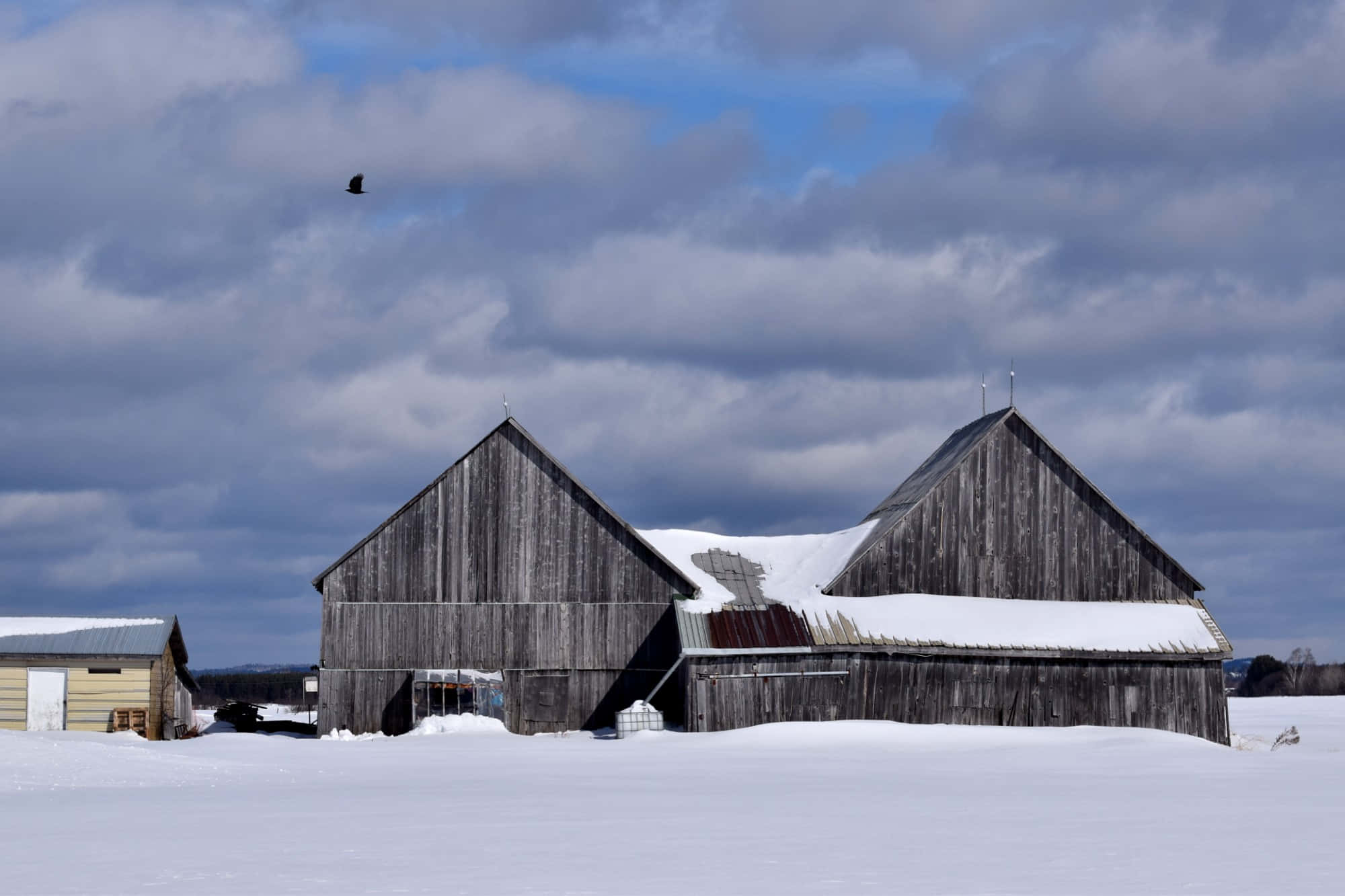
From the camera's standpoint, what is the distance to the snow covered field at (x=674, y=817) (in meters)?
17.1

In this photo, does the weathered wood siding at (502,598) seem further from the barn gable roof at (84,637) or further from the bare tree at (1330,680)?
the bare tree at (1330,680)

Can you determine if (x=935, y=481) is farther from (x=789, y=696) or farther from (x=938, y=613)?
(x=789, y=696)

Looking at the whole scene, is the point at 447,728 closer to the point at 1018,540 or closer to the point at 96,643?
the point at 96,643

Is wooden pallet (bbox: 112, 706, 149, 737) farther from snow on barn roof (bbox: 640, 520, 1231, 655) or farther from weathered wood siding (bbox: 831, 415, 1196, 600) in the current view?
weathered wood siding (bbox: 831, 415, 1196, 600)

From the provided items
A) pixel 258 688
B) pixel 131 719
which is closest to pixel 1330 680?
pixel 258 688

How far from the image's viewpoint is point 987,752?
3866 cm

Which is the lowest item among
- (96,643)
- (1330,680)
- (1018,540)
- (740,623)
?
(1330,680)

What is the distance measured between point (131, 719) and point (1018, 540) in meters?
29.0

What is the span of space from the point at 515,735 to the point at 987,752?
14086mm

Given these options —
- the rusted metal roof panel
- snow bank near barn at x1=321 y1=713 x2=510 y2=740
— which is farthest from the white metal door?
the rusted metal roof panel

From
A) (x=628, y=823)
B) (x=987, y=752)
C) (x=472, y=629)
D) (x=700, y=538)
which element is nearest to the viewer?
(x=628, y=823)

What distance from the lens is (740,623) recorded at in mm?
44500

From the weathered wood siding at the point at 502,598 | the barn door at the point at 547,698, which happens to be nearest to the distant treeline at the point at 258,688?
the weathered wood siding at the point at 502,598

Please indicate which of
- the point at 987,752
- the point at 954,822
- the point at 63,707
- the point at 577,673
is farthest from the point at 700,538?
the point at 954,822
